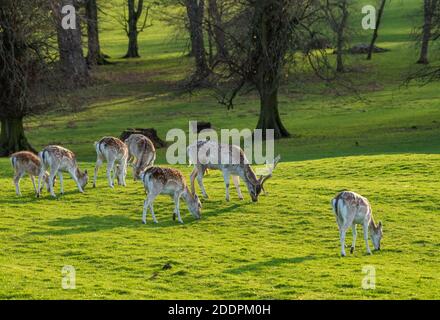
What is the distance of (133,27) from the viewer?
84.2m

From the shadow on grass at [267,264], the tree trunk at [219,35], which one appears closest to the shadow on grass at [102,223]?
the shadow on grass at [267,264]

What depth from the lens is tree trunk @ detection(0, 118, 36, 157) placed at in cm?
4344

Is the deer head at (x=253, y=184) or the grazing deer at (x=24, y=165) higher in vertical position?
the grazing deer at (x=24, y=165)

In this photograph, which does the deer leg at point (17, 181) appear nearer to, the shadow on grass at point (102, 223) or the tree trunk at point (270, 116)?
the shadow on grass at point (102, 223)

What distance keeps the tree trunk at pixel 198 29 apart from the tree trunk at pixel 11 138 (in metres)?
9.71

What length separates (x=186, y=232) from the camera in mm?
23062

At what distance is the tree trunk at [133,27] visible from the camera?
83625 millimetres

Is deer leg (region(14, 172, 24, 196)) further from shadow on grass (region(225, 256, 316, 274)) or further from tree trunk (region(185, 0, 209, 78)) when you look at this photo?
tree trunk (region(185, 0, 209, 78))

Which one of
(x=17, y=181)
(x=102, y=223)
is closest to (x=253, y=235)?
(x=102, y=223)

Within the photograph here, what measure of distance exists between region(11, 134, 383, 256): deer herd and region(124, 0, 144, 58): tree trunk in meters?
54.1

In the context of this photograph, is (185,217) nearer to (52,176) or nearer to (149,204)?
(149,204)

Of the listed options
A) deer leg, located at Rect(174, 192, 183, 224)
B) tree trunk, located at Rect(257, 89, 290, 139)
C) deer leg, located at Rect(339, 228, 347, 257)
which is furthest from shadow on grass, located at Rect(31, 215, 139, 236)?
tree trunk, located at Rect(257, 89, 290, 139)
